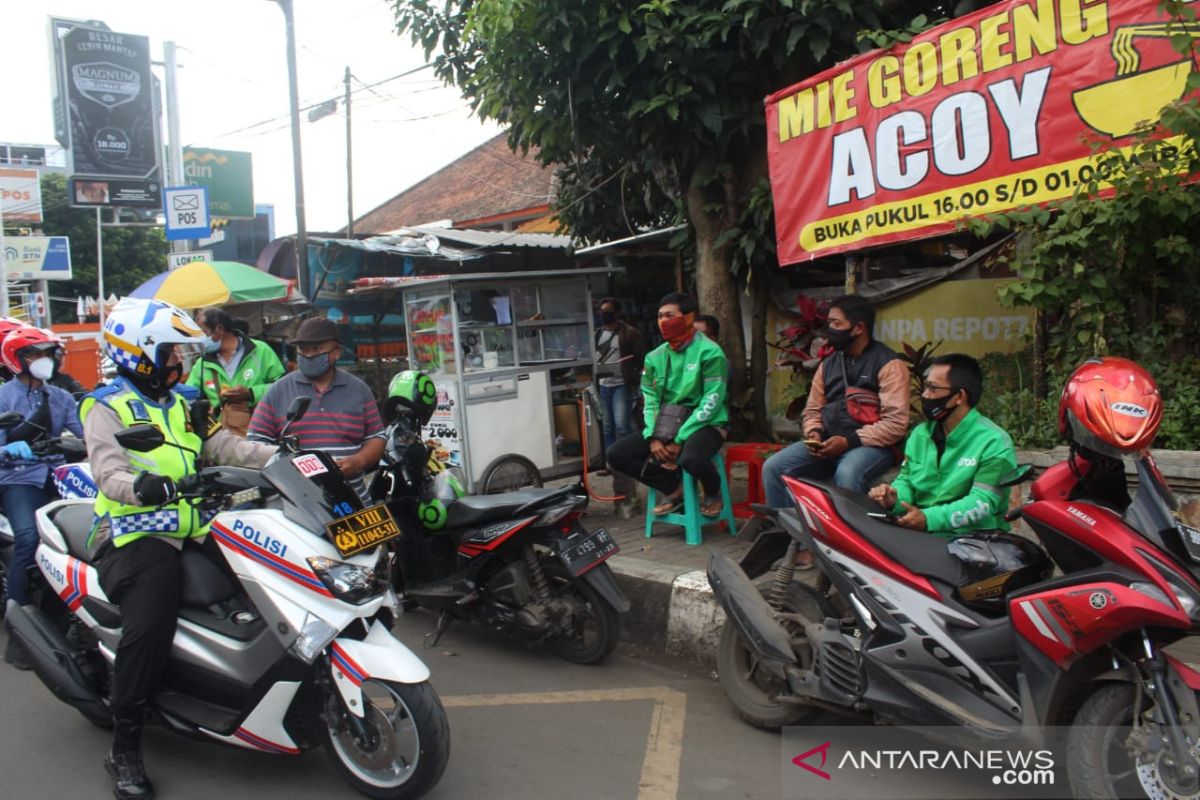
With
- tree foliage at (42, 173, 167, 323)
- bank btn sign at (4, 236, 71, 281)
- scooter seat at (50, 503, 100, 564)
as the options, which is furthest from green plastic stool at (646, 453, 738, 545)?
tree foliage at (42, 173, 167, 323)

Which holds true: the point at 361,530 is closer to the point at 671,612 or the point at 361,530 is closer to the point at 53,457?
the point at 671,612

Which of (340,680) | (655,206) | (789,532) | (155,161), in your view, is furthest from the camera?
(155,161)

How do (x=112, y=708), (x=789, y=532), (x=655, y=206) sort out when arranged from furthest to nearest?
(x=655, y=206) < (x=789, y=532) < (x=112, y=708)

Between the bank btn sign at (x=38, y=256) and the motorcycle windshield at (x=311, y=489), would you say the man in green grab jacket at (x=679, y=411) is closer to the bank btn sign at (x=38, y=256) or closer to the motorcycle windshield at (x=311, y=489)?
the motorcycle windshield at (x=311, y=489)

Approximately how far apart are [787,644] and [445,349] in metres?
4.50

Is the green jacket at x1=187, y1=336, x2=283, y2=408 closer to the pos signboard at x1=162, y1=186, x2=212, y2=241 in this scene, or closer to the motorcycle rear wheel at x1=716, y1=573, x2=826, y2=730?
the motorcycle rear wheel at x1=716, y1=573, x2=826, y2=730

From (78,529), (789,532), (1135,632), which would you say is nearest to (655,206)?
(789,532)

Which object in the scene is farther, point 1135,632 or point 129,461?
point 129,461

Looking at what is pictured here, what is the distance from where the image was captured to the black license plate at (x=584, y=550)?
4223 millimetres

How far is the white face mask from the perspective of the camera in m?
5.00

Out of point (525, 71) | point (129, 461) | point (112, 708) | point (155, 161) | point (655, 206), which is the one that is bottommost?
point (112, 708)

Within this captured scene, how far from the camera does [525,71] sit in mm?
6816

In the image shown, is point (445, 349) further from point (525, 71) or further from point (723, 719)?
point (723, 719)

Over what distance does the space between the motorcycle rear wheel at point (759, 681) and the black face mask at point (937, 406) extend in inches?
33.0
